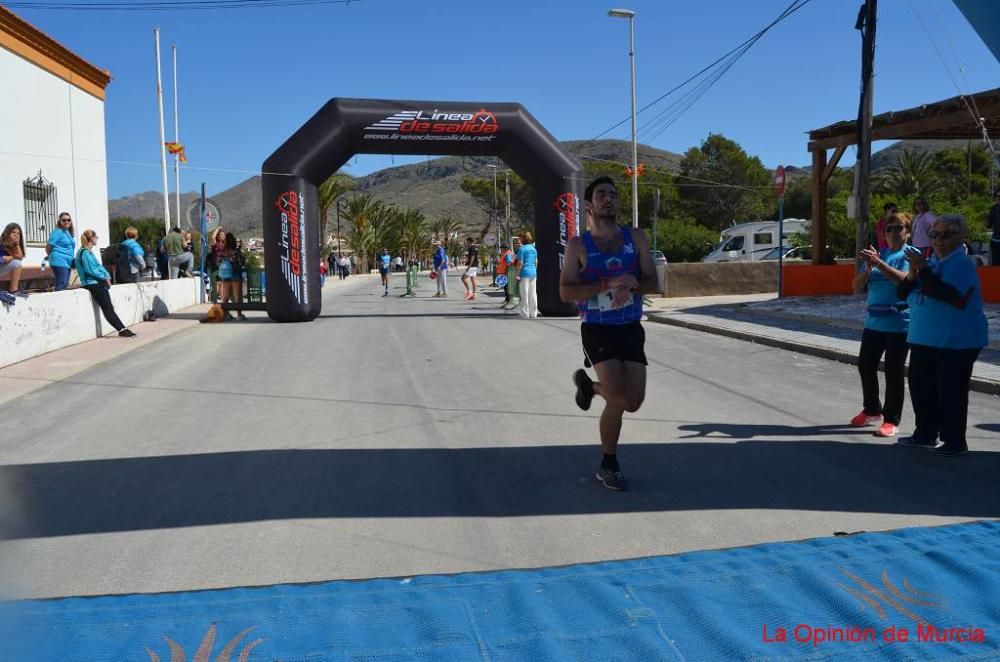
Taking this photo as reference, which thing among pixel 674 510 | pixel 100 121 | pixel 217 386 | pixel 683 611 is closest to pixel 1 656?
pixel 683 611

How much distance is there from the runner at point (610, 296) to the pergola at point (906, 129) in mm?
10581

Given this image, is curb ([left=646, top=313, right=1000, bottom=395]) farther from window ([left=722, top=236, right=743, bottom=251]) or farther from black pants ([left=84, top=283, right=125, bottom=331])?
window ([left=722, top=236, right=743, bottom=251])

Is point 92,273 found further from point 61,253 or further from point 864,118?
point 864,118

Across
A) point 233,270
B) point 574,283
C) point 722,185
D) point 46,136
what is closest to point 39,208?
point 46,136

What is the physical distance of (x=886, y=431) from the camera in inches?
249

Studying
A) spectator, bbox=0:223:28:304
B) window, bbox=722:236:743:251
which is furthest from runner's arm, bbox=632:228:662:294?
window, bbox=722:236:743:251

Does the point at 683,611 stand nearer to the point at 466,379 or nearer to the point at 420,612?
the point at 420,612

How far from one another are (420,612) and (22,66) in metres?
21.0

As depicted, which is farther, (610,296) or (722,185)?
(722,185)

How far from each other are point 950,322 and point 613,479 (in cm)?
252

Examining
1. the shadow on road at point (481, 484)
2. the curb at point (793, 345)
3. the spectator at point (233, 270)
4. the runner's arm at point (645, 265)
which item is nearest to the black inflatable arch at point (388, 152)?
the spectator at point (233, 270)

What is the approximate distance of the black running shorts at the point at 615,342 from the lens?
4.89 m

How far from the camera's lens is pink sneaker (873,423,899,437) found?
6324mm

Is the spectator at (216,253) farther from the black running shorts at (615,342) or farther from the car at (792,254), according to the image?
the car at (792,254)
